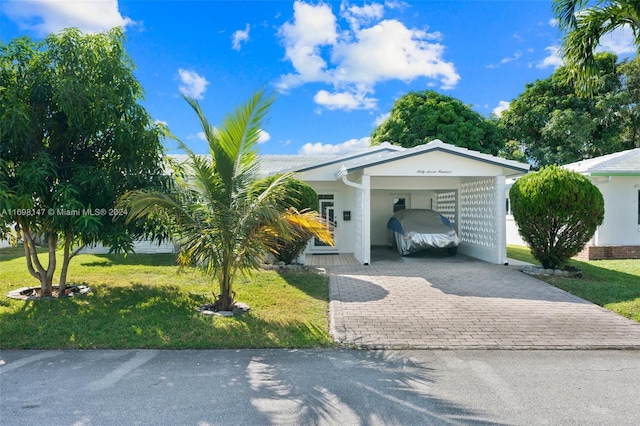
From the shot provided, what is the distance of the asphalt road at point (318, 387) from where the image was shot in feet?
11.9

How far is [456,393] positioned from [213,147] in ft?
16.4

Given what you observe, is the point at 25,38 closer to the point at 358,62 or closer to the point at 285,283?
the point at 285,283

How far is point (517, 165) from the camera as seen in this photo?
38.8 feet

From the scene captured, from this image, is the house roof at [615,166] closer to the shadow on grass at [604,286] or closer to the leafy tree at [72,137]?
the shadow on grass at [604,286]

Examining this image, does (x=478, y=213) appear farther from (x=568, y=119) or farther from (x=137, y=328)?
(x=568, y=119)

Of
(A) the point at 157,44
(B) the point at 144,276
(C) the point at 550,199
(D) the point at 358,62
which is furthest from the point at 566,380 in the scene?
(D) the point at 358,62

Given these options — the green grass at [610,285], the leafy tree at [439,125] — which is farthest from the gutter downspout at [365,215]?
the leafy tree at [439,125]

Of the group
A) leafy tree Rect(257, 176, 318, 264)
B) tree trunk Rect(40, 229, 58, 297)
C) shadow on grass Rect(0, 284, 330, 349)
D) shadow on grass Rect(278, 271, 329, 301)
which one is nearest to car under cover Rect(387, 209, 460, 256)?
leafy tree Rect(257, 176, 318, 264)

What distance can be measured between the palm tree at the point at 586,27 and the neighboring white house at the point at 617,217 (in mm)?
5462

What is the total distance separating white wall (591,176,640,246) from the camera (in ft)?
46.1

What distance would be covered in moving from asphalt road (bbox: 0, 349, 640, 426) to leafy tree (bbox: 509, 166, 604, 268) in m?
5.13

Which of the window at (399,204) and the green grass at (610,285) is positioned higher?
the window at (399,204)

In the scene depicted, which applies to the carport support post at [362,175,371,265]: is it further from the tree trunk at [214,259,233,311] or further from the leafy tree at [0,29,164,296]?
the leafy tree at [0,29,164,296]

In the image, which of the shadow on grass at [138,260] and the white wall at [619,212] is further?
the white wall at [619,212]
